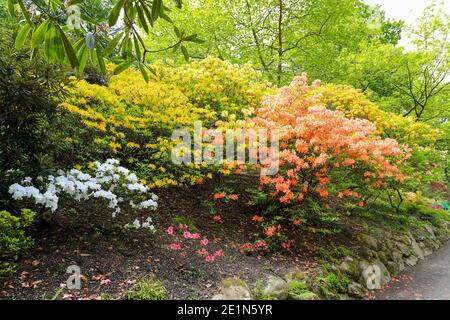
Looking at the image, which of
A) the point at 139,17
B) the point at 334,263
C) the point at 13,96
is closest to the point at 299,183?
the point at 334,263

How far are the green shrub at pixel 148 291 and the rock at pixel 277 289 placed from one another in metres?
1.33

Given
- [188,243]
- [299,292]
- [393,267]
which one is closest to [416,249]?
[393,267]

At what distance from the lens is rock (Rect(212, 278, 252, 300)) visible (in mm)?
3280

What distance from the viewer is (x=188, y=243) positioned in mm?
4441

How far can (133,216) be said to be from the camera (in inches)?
178

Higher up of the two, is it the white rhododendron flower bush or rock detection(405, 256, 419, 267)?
the white rhododendron flower bush

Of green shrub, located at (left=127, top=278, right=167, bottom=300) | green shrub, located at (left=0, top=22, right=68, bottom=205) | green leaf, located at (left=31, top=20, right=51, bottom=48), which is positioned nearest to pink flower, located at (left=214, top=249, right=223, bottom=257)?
green shrub, located at (left=127, top=278, right=167, bottom=300)

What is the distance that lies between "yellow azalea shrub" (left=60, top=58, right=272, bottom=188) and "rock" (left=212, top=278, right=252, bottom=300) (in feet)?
6.79

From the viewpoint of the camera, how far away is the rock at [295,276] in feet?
14.1

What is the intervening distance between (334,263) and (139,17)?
528cm

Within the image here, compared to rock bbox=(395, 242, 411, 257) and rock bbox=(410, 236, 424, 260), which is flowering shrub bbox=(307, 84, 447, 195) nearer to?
rock bbox=(395, 242, 411, 257)

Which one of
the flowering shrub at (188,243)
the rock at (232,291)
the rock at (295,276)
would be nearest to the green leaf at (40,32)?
the rock at (232,291)

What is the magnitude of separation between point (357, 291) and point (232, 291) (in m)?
2.83
